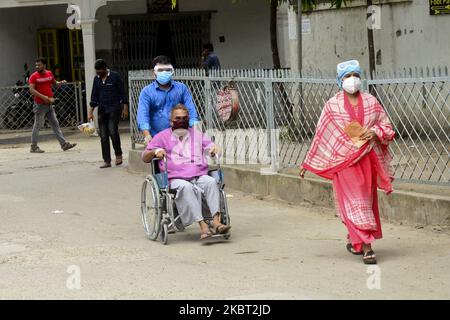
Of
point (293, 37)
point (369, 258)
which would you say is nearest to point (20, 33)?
point (293, 37)

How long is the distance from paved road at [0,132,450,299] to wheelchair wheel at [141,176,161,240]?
0.15m

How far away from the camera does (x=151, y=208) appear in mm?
9578

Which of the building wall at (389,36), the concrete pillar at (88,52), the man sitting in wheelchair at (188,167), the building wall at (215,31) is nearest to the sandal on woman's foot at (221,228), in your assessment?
the man sitting in wheelchair at (188,167)

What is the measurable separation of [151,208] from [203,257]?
1.20 metres

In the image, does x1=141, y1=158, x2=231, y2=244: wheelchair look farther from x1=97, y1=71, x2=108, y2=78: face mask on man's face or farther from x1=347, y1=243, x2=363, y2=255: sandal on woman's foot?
x1=97, y1=71, x2=108, y2=78: face mask on man's face

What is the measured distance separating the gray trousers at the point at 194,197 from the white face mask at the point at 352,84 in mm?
1644

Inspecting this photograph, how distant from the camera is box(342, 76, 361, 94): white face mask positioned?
26.7ft

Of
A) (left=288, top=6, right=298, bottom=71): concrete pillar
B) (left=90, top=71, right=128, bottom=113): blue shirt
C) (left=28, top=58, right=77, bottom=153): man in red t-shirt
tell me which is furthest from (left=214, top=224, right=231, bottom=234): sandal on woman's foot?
(left=28, top=58, right=77, bottom=153): man in red t-shirt

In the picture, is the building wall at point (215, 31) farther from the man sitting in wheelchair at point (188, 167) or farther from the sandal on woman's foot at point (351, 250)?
the sandal on woman's foot at point (351, 250)

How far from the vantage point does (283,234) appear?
31.4ft

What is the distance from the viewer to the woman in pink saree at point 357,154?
811cm

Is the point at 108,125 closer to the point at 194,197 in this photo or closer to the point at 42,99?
the point at 42,99
